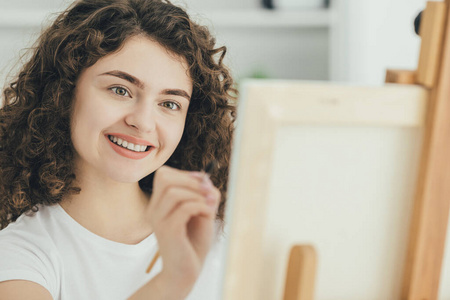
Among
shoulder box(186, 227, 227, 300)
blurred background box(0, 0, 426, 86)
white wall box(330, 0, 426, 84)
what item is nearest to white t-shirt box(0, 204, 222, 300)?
shoulder box(186, 227, 227, 300)

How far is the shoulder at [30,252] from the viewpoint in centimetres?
101

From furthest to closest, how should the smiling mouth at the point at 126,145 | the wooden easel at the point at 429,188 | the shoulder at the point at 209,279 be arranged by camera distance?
the shoulder at the point at 209,279 → the smiling mouth at the point at 126,145 → the wooden easel at the point at 429,188

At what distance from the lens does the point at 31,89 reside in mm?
1242

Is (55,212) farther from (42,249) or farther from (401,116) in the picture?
(401,116)

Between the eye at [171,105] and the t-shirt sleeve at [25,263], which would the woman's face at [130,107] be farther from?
the t-shirt sleeve at [25,263]

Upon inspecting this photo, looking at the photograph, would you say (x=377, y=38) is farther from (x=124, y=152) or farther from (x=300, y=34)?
(x=124, y=152)

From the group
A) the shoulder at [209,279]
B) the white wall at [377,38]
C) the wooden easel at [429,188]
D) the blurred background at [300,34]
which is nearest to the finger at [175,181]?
the wooden easel at [429,188]

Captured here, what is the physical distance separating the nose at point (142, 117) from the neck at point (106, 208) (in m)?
0.18

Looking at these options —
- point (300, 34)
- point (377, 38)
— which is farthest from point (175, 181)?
point (300, 34)

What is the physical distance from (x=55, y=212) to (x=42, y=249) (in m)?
0.10

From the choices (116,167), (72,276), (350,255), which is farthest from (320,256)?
(72,276)

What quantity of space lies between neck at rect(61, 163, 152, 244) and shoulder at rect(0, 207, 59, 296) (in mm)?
80

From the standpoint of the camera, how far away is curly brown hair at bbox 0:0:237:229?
3.76ft

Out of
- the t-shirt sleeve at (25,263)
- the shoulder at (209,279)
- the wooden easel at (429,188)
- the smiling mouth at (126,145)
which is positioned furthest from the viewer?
the shoulder at (209,279)
